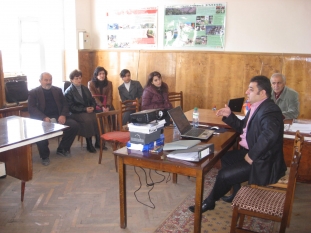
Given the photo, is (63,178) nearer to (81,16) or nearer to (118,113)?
(118,113)

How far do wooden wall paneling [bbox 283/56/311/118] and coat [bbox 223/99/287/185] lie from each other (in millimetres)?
2434

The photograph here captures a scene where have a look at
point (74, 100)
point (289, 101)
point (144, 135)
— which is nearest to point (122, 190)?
point (144, 135)

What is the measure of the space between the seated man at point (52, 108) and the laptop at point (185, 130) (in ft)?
6.81

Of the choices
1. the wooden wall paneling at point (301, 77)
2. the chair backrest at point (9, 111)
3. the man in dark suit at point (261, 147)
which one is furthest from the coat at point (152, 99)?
the man in dark suit at point (261, 147)

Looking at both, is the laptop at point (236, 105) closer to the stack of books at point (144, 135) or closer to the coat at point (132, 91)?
the stack of books at point (144, 135)

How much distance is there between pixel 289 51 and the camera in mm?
4707

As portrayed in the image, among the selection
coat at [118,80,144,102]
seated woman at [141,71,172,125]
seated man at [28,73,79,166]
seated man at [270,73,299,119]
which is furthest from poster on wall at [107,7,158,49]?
seated man at [270,73,299,119]

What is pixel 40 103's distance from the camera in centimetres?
441

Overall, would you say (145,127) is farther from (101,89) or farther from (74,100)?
(101,89)

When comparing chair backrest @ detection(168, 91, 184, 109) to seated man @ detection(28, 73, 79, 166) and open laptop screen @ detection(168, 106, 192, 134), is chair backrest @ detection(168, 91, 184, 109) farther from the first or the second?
open laptop screen @ detection(168, 106, 192, 134)

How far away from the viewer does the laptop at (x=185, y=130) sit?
2.75m

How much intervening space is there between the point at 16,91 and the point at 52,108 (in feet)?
1.81

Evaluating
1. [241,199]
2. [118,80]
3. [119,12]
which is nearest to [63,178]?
[241,199]

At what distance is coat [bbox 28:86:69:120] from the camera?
14.2ft
